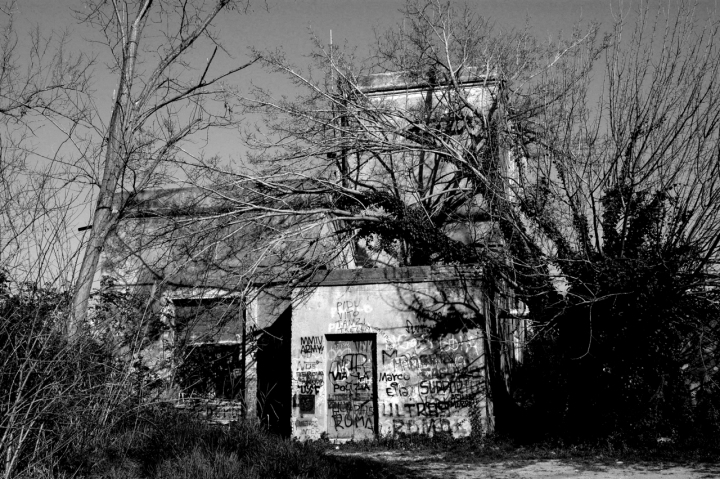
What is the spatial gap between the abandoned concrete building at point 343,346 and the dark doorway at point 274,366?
0.07 ft

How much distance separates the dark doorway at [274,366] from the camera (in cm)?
1427

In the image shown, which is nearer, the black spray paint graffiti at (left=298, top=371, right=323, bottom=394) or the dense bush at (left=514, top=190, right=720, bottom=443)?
the dense bush at (left=514, top=190, right=720, bottom=443)

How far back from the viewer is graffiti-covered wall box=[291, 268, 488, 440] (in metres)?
12.8

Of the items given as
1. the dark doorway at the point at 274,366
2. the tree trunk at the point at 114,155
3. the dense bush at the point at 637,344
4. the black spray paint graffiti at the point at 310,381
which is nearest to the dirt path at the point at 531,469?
the dense bush at the point at 637,344

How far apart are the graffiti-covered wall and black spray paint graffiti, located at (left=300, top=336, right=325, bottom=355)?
0.02 meters

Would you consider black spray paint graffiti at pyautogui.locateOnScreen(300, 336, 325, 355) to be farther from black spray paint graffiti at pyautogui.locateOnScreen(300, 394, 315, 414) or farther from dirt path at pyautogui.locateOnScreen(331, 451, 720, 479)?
dirt path at pyautogui.locateOnScreen(331, 451, 720, 479)

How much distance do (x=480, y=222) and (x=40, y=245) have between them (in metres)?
10.9

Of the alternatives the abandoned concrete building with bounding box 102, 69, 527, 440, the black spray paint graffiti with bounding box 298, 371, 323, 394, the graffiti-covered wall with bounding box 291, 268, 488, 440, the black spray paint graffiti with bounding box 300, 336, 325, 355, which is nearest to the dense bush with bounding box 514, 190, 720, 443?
the abandoned concrete building with bounding box 102, 69, 527, 440

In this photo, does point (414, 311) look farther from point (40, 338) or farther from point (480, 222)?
point (40, 338)

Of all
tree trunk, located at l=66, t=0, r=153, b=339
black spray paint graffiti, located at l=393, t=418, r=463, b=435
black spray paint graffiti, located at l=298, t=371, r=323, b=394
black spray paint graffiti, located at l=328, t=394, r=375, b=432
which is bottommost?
black spray paint graffiti, located at l=393, t=418, r=463, b=435

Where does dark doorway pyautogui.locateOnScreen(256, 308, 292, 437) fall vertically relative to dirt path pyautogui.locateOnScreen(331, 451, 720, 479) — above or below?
above

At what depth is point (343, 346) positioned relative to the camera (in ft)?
44.0

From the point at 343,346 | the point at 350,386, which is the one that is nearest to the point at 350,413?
the point at 350,386

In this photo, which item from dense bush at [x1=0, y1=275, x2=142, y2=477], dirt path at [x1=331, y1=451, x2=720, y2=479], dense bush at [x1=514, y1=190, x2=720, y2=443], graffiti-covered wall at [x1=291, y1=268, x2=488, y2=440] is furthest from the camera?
graffiti-covered wall at [x1=291, y1=268, x2=488, y2=440]
